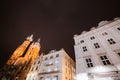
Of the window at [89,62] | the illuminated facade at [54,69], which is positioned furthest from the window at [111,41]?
the illuminated facade at [54,69]

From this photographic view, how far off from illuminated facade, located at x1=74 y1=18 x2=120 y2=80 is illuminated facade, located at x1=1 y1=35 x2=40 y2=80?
52.6 metres

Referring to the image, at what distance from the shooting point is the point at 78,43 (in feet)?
75.6

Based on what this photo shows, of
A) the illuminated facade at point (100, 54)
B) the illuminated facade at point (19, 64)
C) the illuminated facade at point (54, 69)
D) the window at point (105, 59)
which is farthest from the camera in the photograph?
the illuminated facade at point (19, 64)

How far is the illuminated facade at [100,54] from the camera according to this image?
14.3m

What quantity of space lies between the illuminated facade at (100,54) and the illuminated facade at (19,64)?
52.6 m

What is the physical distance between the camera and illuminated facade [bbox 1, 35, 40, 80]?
59.3m

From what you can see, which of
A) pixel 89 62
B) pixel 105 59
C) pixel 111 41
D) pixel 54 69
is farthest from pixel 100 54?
pixel 54 69

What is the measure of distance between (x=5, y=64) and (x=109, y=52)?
76577 mm

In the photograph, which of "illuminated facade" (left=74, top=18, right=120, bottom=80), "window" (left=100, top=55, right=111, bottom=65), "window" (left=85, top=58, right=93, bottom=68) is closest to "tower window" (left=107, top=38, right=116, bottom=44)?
"illuminated facade" (left=74, top=18, right=120, bottom=80)

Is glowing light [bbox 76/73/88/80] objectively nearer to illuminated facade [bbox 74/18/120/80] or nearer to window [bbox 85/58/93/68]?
illuminated facade [bbox 74/18/120/80]

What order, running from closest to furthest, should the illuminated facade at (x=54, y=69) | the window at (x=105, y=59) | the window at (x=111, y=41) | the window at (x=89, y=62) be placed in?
the window at (x=105, y=59) → the window at (x=89, y=62) → the window at (x=111, y=41) → the illuminated facade at (x=54, y=69)

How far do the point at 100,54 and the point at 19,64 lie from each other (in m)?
65.2

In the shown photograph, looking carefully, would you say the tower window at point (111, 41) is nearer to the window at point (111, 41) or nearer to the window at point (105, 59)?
the window at point (111, 41)

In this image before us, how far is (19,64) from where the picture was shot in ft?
218
